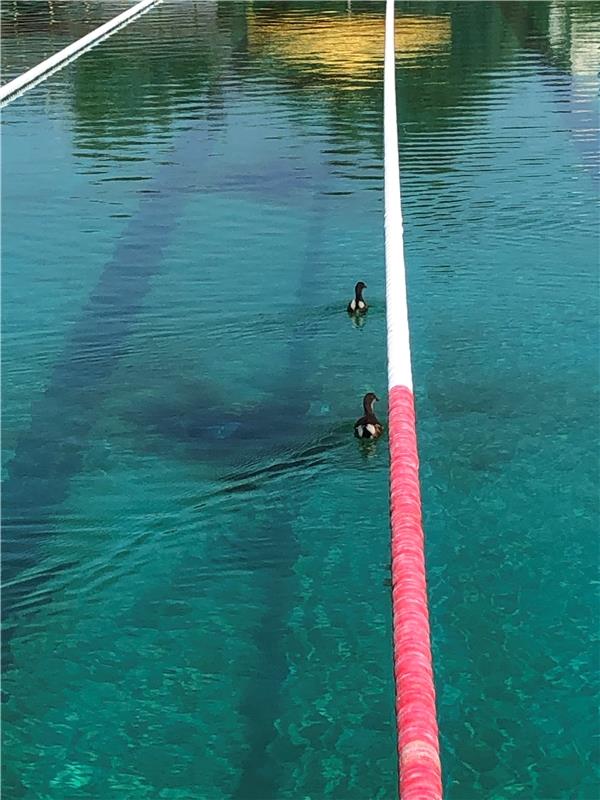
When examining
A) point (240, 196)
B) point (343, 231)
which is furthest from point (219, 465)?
point (240, 196)

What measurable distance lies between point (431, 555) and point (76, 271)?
24.7 feet

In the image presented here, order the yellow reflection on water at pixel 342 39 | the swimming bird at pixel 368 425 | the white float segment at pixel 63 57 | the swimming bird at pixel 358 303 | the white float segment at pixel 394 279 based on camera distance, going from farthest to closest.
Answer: the yellow reflection on water at pixel 342 39 → the white float segment at pixel 63 57 → the swimming bird at pixel 358 303 → the swimming bird at pixel 368 425 → the white float segment at pixel 394 279

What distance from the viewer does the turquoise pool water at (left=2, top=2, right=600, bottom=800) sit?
7895mm

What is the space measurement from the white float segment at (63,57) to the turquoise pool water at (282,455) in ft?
7.86

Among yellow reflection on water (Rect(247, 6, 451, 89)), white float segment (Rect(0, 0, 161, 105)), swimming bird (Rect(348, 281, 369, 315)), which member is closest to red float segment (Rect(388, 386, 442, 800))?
swimming bird (Rect(348, 281, 369, 315))

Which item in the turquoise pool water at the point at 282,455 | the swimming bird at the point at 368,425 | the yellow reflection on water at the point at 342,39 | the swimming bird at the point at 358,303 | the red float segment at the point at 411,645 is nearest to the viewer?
the red float segment at the point at 411,645

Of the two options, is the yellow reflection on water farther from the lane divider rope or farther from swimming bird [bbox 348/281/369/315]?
the lane divider rope

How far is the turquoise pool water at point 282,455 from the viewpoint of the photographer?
25.9 feet

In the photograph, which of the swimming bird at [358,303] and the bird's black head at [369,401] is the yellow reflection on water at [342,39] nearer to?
the swimming bird at [358,303]

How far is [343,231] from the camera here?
1722 cm

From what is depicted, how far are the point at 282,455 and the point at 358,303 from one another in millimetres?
3554

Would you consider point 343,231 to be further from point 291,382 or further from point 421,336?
point 291,382

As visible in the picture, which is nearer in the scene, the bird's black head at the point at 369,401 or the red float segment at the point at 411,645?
the red float segment at the point at 411,645

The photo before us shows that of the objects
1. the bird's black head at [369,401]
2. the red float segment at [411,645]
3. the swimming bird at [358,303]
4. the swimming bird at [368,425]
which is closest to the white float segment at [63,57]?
the swimming bird at [358,303]
